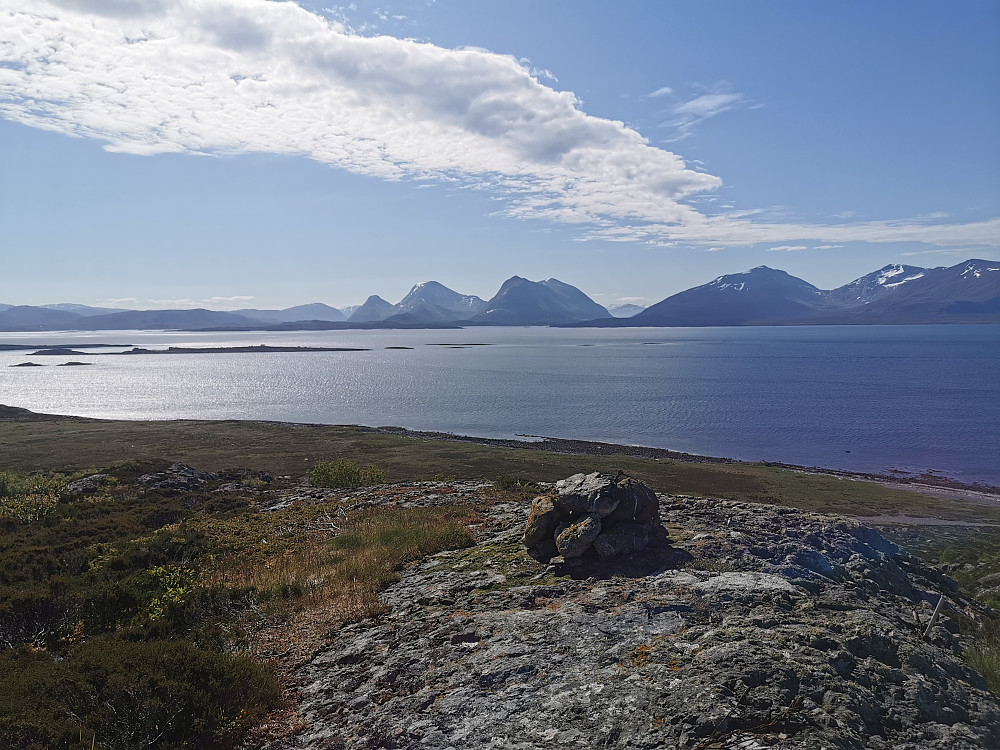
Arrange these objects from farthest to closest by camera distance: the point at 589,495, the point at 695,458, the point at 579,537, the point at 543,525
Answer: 1. the point at 695,458
2. the point at 543,525
3. the point at 589,495
4. the point at 579,537

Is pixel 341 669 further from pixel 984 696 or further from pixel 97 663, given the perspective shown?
pixel 984 696

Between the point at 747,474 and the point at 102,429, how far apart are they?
8812 centimetres

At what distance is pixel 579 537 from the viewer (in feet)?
44.2

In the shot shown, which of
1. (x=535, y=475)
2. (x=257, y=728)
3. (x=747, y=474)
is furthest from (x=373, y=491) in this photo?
(x=747, y=474)

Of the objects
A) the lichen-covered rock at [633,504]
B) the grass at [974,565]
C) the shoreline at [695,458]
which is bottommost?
the shoreline at [695,458]

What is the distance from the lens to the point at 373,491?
99.0 ft

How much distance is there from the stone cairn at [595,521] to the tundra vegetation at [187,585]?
11.9ft

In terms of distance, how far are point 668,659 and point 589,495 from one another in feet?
18.3

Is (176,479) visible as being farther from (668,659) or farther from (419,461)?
(668,659)

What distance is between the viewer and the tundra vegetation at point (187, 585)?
8477mm

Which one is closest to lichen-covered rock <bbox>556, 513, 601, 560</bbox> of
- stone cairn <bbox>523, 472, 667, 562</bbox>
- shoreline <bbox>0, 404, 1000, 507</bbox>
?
stone cairn <bbox>523, 472, 667, 562</bbox>

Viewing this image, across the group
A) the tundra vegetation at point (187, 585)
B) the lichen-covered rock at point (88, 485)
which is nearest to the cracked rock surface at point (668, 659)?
the tundra vegetation at point (187, 585)

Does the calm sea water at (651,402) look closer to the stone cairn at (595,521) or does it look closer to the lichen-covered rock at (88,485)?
the lichen-covered rock at (88,485)

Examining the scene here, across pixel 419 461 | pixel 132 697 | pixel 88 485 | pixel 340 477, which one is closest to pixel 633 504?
pixel 132 697
